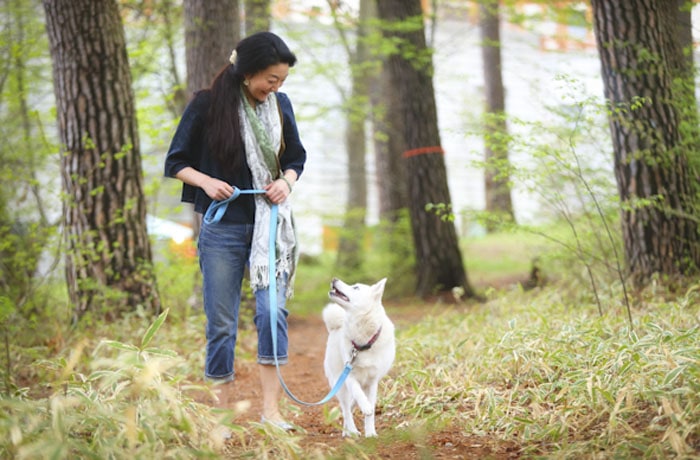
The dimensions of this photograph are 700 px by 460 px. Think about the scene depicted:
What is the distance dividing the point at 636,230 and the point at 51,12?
5313 millimetres

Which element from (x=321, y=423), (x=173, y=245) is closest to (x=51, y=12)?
(x=173, y=245)

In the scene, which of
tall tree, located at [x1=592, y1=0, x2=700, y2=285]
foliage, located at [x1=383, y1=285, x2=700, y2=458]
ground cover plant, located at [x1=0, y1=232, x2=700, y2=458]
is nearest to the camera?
ground cover plant, located at [x1=0, y1=232, x2=700, y2=458]

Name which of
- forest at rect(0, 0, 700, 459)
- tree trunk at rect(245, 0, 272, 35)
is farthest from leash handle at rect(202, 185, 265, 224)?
tree trunk at rect(245, 0, 272, 35)

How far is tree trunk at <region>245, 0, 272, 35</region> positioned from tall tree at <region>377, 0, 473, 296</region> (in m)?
1.78

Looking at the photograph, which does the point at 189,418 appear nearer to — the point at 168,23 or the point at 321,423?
the point at 321,423

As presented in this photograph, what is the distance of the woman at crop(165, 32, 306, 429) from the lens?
3.65m

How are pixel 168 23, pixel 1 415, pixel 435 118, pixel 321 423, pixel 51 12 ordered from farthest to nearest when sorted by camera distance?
pixel 435 118, pixel 168 23, pixel 51 12, pixel 321 423, pixel 1 415

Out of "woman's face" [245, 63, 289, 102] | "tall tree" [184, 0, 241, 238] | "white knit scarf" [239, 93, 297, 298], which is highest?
"tall tree" [184, 0, 241, 238]

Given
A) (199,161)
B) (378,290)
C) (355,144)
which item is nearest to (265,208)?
(199,161)

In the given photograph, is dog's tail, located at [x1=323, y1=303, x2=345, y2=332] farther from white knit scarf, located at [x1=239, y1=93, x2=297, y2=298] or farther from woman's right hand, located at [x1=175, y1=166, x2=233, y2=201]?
woman's right hand, located at [x1=175, y1=166, x2=233, y2=201]

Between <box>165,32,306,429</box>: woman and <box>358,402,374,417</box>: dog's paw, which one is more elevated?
<box>165,32,306,429</box>: woman

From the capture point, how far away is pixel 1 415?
2.70 m

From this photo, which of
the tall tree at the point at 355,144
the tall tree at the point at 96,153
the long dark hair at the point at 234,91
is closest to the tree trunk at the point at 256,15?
the tall tree at the point at 355,144

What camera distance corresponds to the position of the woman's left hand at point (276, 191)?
3674mm
